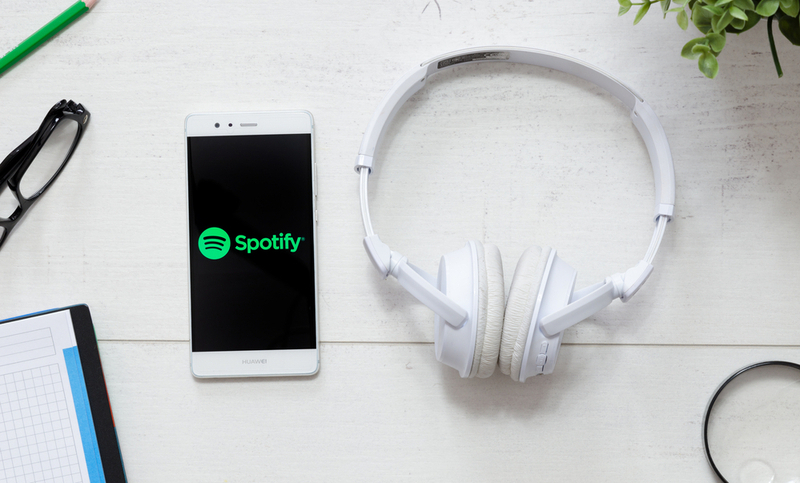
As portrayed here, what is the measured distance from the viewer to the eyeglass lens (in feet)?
2.13

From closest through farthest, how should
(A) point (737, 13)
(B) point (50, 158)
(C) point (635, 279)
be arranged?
(A) point (737, 13)
(C) point (635, 279)
(B) point (50, 158)

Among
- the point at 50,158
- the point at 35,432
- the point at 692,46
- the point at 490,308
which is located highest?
the point at 692,46

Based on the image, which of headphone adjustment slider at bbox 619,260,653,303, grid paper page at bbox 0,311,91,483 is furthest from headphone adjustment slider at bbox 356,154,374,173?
grid paper page at bbox 0,311,91,483

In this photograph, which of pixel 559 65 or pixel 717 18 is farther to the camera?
pixel 559 65

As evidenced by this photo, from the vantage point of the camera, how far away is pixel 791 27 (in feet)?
1.68

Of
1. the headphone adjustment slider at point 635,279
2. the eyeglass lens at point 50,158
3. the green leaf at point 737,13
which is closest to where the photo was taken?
the green leaf at point 737,13

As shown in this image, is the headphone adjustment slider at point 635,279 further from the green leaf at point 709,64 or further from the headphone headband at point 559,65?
the green leaf at point 709,64

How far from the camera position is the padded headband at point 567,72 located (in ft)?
1.72

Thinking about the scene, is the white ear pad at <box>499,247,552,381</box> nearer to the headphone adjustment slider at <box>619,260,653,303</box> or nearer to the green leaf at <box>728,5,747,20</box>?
the headphone adjustment slider at <box>619,260,653,303</box>

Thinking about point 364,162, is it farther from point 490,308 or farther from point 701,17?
point 701,17

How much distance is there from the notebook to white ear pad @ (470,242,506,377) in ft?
1.53

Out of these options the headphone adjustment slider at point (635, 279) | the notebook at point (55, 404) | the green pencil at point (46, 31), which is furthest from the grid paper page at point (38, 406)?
the headphone adjustment slider at point (635, 279)

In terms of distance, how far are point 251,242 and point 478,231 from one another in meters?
0.28

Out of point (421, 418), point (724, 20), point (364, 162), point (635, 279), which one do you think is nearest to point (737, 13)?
point (724, 20)
